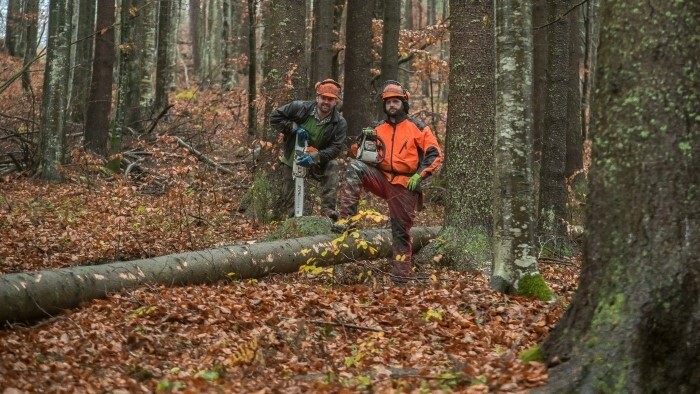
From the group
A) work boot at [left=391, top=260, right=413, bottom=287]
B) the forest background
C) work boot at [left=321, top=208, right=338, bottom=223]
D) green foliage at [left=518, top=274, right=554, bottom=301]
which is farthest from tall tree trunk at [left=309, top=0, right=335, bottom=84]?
green foliage at [left=518, top=274, right=554, bottom=301]

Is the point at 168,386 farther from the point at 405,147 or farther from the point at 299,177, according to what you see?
the point at 299,177

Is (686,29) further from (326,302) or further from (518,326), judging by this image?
(326,302)

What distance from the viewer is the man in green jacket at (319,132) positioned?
11.5 metres

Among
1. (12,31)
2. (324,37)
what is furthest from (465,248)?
(12,31)

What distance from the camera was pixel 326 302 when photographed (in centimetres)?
806

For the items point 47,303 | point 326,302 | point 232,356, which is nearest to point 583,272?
point 232,356

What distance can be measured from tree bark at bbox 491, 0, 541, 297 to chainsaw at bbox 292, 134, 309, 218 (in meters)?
4.47

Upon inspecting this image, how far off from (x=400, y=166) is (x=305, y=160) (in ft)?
6.88

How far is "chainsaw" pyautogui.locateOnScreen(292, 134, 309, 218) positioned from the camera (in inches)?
462

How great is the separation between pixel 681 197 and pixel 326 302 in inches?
162

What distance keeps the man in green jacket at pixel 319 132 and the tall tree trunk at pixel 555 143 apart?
356cm

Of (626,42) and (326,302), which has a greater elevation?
(626,42)

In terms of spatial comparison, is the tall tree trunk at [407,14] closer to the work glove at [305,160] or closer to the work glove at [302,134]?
the work glove at [302,134]

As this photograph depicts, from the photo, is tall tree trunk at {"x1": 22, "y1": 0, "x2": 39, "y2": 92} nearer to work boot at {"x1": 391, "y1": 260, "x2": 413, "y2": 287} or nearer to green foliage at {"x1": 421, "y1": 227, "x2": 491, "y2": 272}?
green foliage at {"x1": 421, "y1": 227, "x2": 491, "y2": 272}
